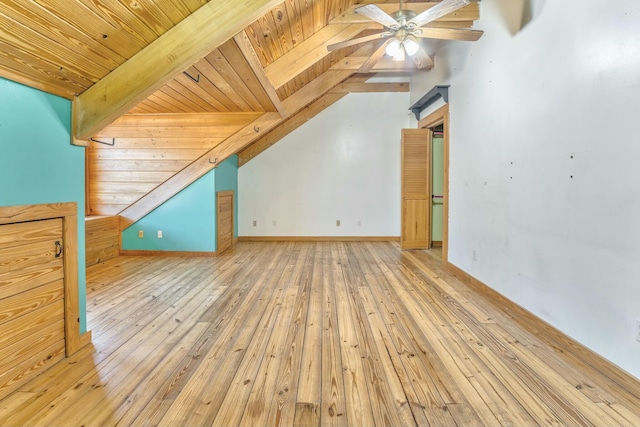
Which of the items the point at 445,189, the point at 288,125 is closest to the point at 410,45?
the point at 445,189

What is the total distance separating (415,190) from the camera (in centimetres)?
548

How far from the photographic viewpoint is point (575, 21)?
2.07 metres

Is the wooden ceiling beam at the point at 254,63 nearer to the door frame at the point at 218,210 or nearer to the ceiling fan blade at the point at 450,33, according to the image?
the ceiling fan blade at the point at 450,33

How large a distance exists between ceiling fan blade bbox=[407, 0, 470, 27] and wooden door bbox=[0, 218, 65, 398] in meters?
2.87

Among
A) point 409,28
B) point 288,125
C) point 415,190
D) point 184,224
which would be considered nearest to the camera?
point 409,28

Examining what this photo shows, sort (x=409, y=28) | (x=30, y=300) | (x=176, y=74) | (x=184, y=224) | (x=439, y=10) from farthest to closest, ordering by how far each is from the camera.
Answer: (x=184, y=224), (x=409, y=28), (x=439, y=10), (x=176, y=74), (x=30, y=300)

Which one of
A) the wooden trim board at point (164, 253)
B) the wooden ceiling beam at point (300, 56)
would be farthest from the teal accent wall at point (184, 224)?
the wooden ceiling beam at point (300, 56)

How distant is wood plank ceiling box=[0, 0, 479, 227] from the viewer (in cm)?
Result: 159

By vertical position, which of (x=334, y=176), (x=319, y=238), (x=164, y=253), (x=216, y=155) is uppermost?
(x=216, y=155)

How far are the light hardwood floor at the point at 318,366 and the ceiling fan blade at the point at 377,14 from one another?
7.76ft

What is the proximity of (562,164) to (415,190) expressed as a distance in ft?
10.8

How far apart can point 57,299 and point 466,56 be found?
4363mm

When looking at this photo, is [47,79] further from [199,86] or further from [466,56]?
[466,56]

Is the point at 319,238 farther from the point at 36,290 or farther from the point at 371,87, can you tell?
the point at 36,290
